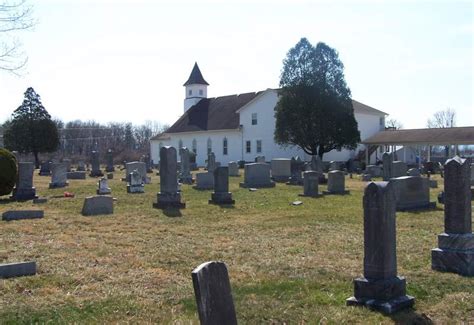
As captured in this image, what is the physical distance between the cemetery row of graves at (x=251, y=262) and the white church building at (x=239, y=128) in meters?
39.8

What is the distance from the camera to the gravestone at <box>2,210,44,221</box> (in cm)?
1448

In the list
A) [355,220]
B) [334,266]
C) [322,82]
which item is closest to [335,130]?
[322,82]

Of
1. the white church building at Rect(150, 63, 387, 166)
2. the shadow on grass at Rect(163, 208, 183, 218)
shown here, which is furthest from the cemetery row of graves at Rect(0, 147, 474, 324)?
the white church building at Rect(150, 63, 387, 166)

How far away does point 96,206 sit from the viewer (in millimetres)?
15977

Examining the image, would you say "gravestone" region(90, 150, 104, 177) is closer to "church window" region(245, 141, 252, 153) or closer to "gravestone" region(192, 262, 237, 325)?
"church window" region(245, 141, 252, 153)

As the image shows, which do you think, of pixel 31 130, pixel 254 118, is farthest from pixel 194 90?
pixel 31 130

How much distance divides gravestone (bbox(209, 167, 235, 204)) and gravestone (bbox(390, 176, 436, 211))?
233 inches

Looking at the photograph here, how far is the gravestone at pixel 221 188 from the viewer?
19.4 m

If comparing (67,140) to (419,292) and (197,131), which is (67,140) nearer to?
(197,131)

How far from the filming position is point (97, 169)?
38562mm

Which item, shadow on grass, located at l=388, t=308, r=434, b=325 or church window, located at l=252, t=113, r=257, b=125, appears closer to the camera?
shadow on grass, located at l=388, t=308, r=434, b=325

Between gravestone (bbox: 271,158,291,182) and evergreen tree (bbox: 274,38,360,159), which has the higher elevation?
evergreen tree (bbox: 274,38,360,159)

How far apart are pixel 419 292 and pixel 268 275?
2.18m

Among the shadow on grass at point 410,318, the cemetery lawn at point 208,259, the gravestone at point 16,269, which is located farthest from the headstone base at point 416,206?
the gravestone at point 16,269
